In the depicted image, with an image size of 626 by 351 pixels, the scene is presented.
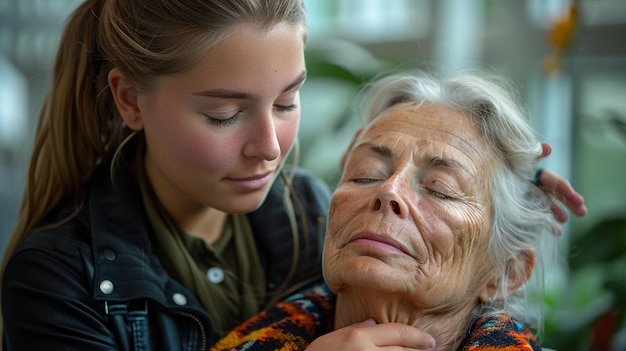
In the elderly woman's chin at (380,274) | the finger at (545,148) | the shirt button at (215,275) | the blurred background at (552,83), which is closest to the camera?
the elderly woman's chin at (380,274)

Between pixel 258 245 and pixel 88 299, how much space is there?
46cm

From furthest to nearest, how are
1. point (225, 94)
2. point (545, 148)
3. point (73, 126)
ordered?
point (73, 126)
point (545, 148)
point (225, 94)

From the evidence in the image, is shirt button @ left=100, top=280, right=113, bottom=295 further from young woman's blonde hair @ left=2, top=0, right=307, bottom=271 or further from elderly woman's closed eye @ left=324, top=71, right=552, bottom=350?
elderly woman's closed eye @ left=324, top=71, right=552, bottom=350

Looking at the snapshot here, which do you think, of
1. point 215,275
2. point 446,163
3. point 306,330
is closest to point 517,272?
point 446,163

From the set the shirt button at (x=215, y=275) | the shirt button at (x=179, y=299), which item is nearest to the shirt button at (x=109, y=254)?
the shirt button at (x=179, y=299)

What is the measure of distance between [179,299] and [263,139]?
0.39 m

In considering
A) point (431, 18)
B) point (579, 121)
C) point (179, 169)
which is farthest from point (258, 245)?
point (431, 18)

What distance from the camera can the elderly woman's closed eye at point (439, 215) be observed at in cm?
133

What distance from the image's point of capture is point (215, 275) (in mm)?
1719

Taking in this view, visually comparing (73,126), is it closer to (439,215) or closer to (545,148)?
(439,215)

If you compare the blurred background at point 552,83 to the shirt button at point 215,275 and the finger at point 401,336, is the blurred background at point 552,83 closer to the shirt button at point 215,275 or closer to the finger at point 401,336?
the shirt button at point 215,275

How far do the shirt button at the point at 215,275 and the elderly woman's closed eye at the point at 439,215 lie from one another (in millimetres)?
345

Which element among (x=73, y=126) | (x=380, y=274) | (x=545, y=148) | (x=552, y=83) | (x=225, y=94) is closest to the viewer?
(x=380, y=274)

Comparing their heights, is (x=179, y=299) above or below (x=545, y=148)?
below
